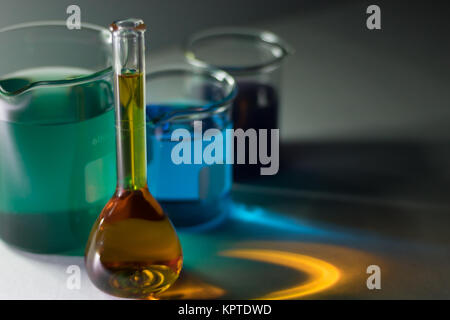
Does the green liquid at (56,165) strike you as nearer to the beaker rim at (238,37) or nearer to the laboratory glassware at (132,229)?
the laboratory glassware at (132,229)

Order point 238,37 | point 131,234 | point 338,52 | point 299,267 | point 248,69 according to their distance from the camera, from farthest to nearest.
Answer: point 338,52 → point 238,37 → point 248,69 → point 299,267 → point 131,234

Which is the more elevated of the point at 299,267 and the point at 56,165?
the point at 56,165

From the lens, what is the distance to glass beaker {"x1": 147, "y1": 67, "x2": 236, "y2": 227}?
3.17 feet

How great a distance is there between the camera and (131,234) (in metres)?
0.84

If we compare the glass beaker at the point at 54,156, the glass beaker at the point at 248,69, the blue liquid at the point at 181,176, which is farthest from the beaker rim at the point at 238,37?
the glass beaker at the point at 54,156

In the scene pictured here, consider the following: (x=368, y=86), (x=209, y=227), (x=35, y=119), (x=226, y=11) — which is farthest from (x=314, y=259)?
(x=226, y=11)

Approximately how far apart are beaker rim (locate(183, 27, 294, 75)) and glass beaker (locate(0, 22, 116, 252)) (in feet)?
0.76

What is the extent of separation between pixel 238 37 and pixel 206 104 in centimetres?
29

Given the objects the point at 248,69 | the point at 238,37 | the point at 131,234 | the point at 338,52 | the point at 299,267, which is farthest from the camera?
the point at 338,52

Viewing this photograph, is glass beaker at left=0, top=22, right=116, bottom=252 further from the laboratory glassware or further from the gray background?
the gray background

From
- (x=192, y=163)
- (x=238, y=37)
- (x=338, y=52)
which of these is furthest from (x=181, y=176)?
(x=338, y=52)

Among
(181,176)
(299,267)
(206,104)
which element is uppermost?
(206,104)

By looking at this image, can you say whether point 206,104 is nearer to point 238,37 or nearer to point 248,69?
point 248,69

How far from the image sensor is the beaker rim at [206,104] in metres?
0.95
